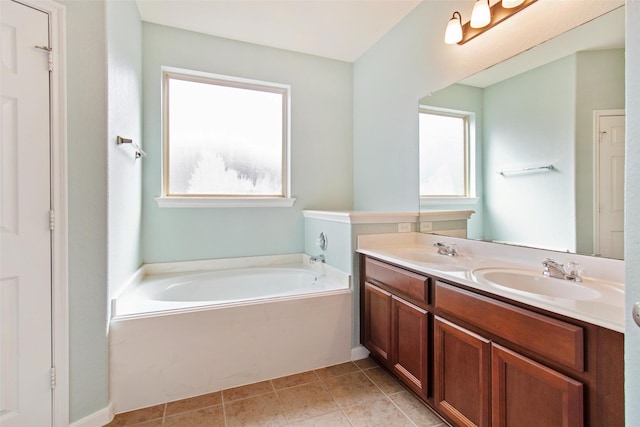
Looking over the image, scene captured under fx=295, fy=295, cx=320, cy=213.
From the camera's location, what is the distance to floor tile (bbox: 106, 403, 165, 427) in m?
1.57

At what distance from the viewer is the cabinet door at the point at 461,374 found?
123cm

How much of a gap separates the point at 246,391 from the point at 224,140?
2068 millimetres

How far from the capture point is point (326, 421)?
157 cm

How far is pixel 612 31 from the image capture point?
4.02 feet

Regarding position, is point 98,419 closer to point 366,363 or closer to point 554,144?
point 366,363

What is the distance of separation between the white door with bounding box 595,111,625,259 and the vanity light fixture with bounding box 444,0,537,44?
751 millimetres

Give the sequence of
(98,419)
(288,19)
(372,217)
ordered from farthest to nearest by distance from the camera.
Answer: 1. (288,19)
2. (372,217)
3. (98,419)

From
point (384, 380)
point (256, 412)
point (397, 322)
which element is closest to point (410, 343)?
point (397, 322)

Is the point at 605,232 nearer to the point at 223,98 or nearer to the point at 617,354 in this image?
the point at 617,354

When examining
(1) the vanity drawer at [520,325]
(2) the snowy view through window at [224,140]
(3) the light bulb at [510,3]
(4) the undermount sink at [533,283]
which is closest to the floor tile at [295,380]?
(1) the vanity drawer at [520,325]

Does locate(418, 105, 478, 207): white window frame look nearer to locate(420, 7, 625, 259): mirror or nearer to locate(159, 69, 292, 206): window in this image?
locate(420, 7, 625, 259): mirror

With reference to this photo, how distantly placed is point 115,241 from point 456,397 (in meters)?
2.01
